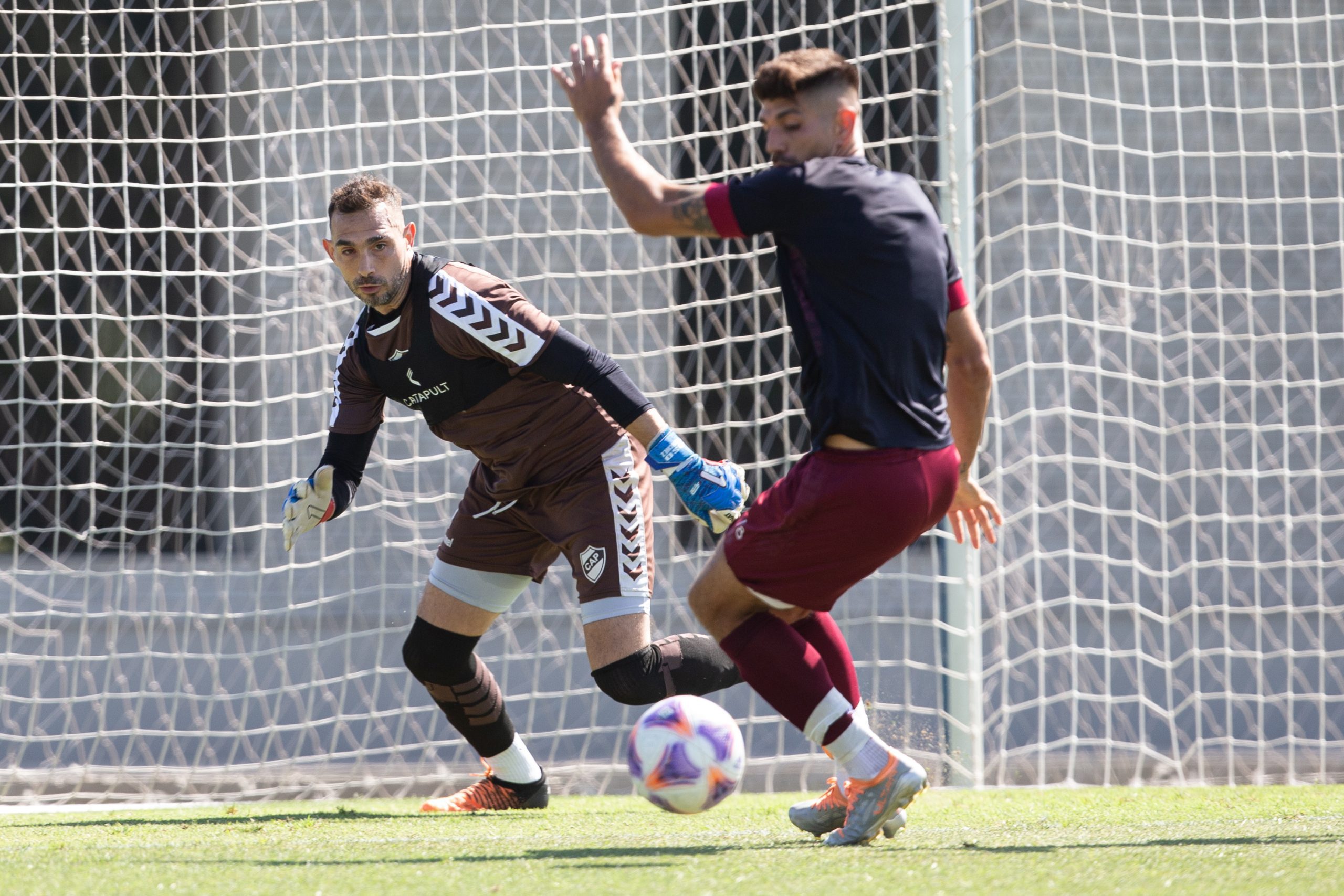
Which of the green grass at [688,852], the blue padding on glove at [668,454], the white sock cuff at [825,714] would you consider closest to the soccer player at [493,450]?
the blue padding on glove at [668,454]

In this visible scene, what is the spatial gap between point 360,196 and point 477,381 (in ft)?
2.07

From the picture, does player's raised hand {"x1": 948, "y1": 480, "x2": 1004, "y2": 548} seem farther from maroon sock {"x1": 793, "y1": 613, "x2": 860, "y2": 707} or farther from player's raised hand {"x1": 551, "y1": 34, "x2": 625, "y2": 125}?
player's raised hand {"x1": 551, "y1": 34, "x2": 625, "y2": 125}

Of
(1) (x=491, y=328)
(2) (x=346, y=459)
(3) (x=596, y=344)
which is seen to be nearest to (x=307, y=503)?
(2) (x=346, y=459)

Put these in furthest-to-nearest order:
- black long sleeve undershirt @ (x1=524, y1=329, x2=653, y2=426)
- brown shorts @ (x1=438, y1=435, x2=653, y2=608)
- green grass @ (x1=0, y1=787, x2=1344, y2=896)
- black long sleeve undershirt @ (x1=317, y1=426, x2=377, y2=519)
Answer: black long sleeve undershirt @ (x1=317, y1=426, x2=377, y2=519), brown shorts @ (x1=438, y1=435, x2=653, y2=608), black long sleeve undershirt @ (x1=524, y1=329, x2=653, y2=426), green grass @ (x1=0, y1=787, x2=1344, y2=896)

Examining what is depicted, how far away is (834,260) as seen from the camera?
2852 millimetres

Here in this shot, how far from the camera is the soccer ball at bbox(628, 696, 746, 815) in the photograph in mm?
3191

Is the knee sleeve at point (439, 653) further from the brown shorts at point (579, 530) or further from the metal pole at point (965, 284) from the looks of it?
the metal pole at point (965, 284)

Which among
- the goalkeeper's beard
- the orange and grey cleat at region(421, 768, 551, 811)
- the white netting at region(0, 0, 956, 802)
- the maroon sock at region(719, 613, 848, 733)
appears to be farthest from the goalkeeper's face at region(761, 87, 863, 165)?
the white netting at region(0, 0, 956, 802)

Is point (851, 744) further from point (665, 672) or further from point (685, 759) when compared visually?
point (665, 672)

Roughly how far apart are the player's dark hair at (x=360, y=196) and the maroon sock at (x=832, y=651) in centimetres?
177

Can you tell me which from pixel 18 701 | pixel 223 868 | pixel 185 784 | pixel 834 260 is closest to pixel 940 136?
pixel 834 260

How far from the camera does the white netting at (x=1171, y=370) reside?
262 inches

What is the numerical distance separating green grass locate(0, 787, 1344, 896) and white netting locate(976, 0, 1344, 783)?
86.2 inches

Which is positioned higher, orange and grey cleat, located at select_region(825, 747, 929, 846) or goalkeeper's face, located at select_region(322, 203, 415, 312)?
goalkeeper's face, located at select_region(322, 203, 415, 312)
